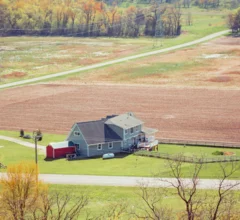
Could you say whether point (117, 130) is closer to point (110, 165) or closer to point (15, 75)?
point (110, 165)

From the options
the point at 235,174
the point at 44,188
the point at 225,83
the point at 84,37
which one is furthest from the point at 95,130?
the point at 84,37

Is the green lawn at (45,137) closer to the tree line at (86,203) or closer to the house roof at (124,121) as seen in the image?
the house roof at (124,121)

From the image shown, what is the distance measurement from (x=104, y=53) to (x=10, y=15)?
45.4 meters

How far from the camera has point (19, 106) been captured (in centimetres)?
9056

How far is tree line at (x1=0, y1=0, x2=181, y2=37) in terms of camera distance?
170 metres

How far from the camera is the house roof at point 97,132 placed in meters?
65.5

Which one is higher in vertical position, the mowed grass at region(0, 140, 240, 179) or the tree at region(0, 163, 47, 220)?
the tree at region(0, 163, 47, 220)

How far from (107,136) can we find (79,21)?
113 m

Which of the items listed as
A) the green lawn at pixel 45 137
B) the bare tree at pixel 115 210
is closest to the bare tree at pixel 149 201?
the bare tree at pixel 115 210

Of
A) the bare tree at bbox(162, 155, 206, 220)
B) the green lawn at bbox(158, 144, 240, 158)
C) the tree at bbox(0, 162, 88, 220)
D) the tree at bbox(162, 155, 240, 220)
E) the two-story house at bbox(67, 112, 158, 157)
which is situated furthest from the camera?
the two-story house at bbox(67, 112, 158, 157)

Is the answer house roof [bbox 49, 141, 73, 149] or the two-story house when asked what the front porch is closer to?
the two-story house

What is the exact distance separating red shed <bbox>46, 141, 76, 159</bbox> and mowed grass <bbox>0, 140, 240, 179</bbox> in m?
0.78

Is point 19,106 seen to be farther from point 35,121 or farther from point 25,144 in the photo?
point 25,144

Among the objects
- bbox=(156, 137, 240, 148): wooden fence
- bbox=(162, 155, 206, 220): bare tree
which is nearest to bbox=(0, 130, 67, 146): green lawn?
bbox=(156, 137, 240, 148): wooden fence
